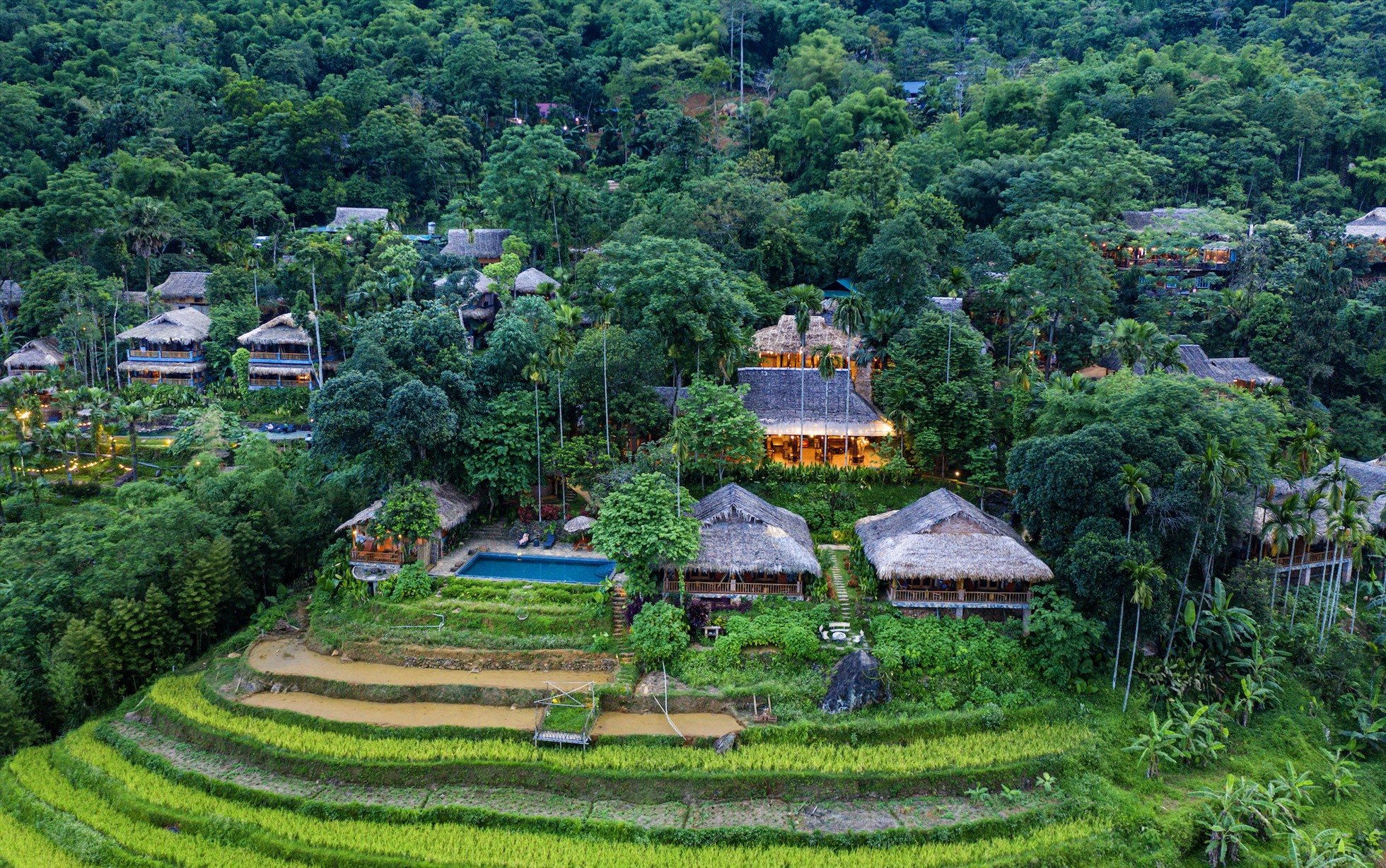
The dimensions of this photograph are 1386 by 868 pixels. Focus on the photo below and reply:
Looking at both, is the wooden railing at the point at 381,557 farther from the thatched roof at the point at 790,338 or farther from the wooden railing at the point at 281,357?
the wooden railing at the point at 281,357

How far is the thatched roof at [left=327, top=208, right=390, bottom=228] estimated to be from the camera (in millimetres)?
54750

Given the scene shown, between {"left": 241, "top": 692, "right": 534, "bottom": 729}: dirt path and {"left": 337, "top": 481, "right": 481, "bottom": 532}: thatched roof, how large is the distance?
19.4ft

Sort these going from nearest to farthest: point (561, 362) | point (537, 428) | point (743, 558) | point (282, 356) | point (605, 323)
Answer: point (743, 558) < point (537, 428) < point (561, 362) < point (605, 323) < point (282, 356)

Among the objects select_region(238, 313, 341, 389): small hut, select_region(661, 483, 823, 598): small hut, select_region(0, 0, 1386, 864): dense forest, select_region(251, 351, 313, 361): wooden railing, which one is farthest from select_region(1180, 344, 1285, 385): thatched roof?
select_region(251, 351, 313, 361): wooden railing

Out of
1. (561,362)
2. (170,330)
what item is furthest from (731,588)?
(170,330)

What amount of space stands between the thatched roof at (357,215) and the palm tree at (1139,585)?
44.9 m

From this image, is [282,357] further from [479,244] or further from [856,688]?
[856,688]

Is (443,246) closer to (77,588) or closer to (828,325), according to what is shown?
(828,325)

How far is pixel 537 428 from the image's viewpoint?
32219mm

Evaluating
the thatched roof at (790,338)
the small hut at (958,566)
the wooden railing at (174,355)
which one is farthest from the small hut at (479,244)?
the small hut at (958,566)

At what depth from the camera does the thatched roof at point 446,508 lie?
2936 centimetres

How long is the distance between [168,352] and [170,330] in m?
1.20

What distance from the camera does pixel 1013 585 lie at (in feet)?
87.2

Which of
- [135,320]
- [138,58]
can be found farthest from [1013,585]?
[138,58]
